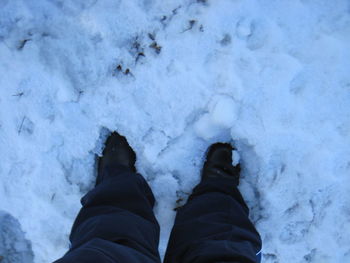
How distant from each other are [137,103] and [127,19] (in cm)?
39

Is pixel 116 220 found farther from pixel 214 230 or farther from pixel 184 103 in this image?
pixel 184 103

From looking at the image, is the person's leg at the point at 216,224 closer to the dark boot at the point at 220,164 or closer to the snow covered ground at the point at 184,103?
the dark boot at the point at 220,164

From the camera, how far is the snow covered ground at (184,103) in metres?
1.49

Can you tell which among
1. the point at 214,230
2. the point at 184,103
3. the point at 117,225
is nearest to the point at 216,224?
the point at 214,230

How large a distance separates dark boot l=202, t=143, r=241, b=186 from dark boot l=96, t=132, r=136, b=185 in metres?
0.35

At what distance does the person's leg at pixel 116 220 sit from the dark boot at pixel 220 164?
11.5 inches

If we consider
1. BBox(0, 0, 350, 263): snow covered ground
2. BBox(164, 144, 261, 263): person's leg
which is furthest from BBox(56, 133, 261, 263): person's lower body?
BBox(0, 0, 350, 263): snow covered ground

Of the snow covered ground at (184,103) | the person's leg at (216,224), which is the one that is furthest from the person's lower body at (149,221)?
the snow covered ground at (184,103)

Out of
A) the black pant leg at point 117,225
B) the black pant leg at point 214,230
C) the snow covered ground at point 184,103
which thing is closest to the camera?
the black pant leg at point 117,225

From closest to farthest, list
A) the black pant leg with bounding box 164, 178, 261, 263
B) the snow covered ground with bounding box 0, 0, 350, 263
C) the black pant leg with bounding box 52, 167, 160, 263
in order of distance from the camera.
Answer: the black pant leg with bounding box 52, 167, 160, 263 < the black pant leg with bounding box 164, 178, 261, 263 < the snow covered ground with bounding box 0, 0, 350, 263

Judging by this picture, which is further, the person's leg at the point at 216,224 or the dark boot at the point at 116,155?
the dark boot at the point at 116,155

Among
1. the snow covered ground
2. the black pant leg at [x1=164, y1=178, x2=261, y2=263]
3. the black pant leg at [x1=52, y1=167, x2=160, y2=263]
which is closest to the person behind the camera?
the black pant leg at [x1=52, y1=167, x2=160, y2=263]

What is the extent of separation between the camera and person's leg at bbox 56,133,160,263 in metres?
1.01

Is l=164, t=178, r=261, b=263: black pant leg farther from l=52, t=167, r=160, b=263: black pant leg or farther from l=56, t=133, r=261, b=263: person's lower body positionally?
l=52, t=167, r=160, b=263: black pant leg
